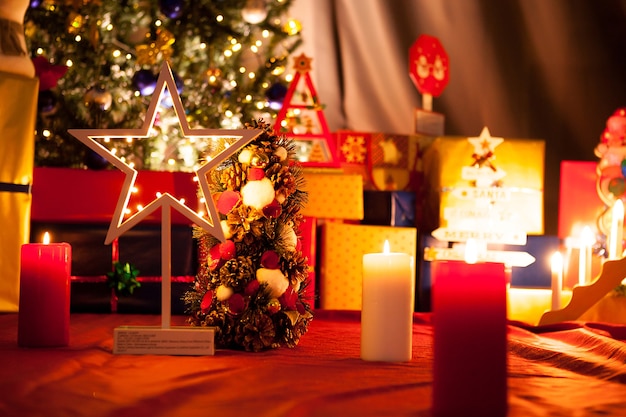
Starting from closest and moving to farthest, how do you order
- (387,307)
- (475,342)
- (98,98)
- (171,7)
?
(475,342) < (387,307) < (98,98) < (171,7)

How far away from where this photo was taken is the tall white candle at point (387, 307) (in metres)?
1.38

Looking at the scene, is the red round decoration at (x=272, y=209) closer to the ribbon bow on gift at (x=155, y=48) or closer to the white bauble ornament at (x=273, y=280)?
the white bauble ornament at (x=273, y=280)

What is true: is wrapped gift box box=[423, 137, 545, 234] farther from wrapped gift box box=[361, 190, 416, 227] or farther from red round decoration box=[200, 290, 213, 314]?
red round decoration box=[200, 290, 213, 314]

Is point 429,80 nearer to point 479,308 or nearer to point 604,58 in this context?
point 604,58

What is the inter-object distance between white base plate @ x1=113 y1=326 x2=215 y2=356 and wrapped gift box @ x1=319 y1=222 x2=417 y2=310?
38.8 inches

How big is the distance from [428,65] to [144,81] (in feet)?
3.19

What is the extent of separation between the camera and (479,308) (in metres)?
0.93

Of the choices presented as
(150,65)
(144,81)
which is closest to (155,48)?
(150,65)

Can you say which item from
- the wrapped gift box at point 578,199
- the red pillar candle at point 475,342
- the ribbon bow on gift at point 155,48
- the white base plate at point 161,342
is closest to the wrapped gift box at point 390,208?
the wrapped gift box at point 578,199

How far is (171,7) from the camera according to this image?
2.80 metres

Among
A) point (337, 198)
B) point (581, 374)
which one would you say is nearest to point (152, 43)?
point (337, 198)

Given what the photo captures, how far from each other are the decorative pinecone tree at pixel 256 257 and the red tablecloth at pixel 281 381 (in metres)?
0.06

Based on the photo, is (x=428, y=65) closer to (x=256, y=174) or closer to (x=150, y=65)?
(x=150, y=65)

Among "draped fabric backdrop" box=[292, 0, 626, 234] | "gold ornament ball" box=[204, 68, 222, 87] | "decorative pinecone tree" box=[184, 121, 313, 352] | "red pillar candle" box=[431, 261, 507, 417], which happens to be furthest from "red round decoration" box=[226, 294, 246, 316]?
"draped fabric backdrop" box=[292, 0, 626, 234]
